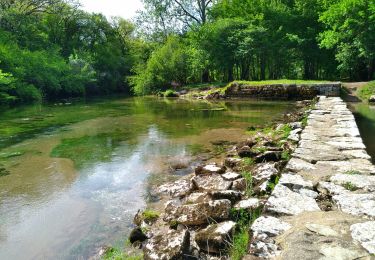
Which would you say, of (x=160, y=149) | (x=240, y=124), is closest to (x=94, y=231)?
(x=160, y=149)

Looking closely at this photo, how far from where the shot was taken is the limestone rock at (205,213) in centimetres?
362

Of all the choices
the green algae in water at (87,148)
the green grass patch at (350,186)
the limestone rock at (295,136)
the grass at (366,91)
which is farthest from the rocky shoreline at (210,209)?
the grass at (366,91)

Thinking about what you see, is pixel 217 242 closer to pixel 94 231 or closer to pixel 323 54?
pixel 94 231

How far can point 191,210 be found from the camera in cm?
383

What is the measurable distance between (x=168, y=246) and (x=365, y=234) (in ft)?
5.40

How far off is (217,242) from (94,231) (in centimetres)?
156

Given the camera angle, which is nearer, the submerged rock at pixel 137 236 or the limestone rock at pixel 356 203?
the limestone rock at pixel 356 203

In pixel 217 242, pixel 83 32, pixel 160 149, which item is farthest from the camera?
pixel 83 32

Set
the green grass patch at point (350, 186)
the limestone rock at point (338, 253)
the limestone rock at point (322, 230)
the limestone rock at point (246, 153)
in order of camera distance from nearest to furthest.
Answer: the limestone rock at point (338, 253)
the limestone rock at point (322, 230)
the green grass patch at point (350, 186)
the limestone rock at point (246, 153)

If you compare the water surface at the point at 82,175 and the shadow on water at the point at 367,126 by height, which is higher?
the shadow on water at the point at 367,126

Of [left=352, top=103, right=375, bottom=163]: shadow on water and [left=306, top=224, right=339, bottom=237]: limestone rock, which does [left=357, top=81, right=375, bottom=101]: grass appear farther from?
[left=306, top=224, right=339, bottom=237]: limestone rock

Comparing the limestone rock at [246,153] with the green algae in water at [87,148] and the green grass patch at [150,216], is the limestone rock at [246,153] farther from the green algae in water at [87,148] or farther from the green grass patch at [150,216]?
the green algae in water at [87,148]

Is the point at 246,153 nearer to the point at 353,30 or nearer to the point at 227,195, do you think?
the point at 227,195

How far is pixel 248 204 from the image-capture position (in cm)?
372
